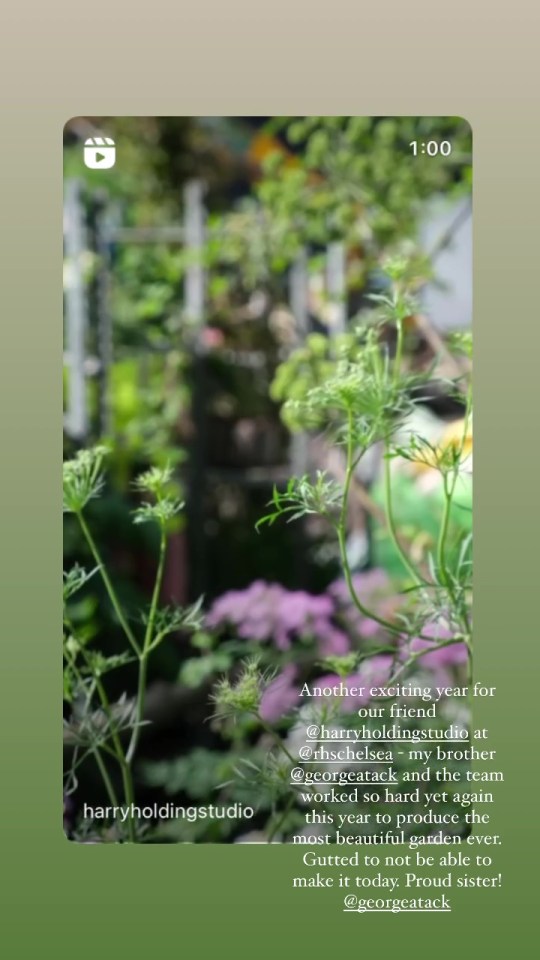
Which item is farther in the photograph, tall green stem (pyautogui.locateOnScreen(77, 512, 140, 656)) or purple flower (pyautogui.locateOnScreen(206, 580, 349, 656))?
purple flower (pyautogui.locateOnScreen(206, 580, 349, 656))

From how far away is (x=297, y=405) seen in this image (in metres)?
0.78

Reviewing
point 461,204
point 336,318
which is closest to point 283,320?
point 336,318

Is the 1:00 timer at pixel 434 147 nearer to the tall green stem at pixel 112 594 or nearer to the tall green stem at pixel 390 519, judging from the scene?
the tall green stem at pixel 390 519

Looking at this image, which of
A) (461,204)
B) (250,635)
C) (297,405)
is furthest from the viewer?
(461,204)

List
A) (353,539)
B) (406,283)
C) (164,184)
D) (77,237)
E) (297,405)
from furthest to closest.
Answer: (164,184), (353,539), (77,237), (406,283), (297,405)

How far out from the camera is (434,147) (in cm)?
88

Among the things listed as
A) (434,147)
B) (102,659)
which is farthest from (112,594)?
(434,147)

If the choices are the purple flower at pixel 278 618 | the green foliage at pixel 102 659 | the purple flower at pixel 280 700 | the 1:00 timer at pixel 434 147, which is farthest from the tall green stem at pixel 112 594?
the 1:00 timer at pixel 434 147

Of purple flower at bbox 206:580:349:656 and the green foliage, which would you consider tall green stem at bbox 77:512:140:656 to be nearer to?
the green foliage

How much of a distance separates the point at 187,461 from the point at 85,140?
158 cm

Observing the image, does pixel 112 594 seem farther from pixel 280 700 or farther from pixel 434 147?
pixel 434 147

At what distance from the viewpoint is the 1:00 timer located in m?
0.88

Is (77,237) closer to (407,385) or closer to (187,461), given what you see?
(187,461)

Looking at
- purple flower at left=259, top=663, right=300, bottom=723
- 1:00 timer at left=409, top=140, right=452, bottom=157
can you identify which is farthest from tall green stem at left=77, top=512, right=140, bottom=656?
1:00 timer at left=409, top=140, right=452, bottom=157
